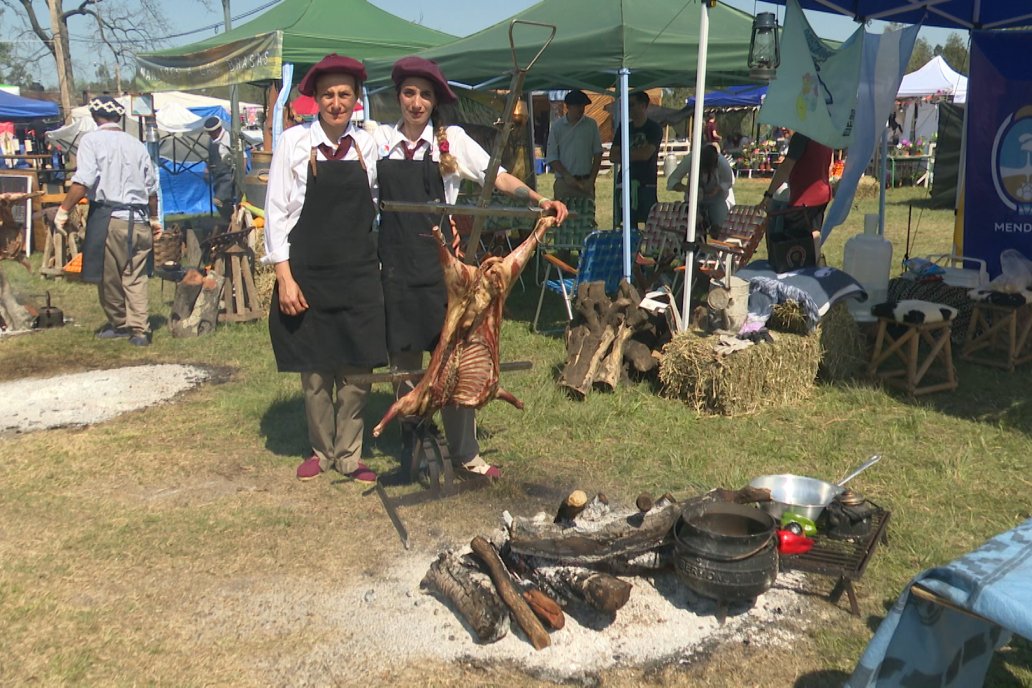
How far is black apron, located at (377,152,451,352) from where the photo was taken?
4.54 m

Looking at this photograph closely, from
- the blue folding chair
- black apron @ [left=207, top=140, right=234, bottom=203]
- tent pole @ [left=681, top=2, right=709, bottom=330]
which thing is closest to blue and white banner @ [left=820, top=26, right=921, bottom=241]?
tent pole @ [left=681, top=2, right=709, bottom=330]

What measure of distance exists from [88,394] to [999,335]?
7.15m

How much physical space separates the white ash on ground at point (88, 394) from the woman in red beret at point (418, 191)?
2.84 metres

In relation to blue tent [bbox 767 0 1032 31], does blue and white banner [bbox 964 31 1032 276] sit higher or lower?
lower

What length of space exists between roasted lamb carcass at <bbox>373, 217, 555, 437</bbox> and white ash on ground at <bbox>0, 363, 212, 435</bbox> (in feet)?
11.2

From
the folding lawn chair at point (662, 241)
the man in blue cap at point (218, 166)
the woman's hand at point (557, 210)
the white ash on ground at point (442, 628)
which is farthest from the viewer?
the man in blue cap at point (218, 166)

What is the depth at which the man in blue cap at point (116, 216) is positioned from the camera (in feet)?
27.0

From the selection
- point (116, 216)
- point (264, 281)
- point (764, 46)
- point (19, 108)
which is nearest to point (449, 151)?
point (764, 46)

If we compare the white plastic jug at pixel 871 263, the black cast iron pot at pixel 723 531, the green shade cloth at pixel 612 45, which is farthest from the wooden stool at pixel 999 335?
the black cast iron pot at pixel 723 531

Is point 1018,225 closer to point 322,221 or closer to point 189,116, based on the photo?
point 322,221

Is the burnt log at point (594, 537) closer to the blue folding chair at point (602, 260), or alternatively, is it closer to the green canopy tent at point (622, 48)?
the green canopy tent at point (622, 48)

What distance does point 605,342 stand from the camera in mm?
6848

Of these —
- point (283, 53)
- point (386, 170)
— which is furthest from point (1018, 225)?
point (283, 53)

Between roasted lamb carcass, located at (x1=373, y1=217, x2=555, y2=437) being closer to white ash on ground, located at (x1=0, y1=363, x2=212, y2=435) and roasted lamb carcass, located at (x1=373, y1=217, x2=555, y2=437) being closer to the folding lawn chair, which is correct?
white ash on ground, located at (x1=0, y1=363, x2=212, y2=435)
